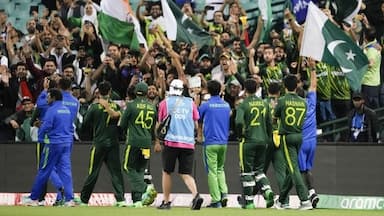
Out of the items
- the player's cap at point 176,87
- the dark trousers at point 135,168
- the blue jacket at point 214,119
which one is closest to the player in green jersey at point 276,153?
the blue jacket at point 214,119

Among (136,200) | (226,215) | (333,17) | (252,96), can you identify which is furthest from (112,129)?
(333,17)

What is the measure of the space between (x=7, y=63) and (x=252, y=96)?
8364mm

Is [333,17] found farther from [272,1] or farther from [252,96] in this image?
[252,96]

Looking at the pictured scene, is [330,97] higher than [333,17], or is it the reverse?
[333,17]

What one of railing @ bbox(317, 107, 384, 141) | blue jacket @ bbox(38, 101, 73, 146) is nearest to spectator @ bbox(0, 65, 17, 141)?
blue jacket @ bbox(38, 101, 73, 146)

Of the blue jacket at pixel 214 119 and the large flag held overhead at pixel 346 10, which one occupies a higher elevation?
the large flag held overhead at pixel 346 10

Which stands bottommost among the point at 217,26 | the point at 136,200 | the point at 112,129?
the point at 136,200

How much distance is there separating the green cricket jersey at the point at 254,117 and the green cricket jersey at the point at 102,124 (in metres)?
2.67

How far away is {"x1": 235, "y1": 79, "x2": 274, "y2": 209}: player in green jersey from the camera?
2250 centimetres

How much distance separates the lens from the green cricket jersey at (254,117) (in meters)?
22.5

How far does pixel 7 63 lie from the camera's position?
28.4 metres

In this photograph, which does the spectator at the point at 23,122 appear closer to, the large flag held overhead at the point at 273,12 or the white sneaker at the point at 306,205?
the large flag held overhead at the point at 273,12

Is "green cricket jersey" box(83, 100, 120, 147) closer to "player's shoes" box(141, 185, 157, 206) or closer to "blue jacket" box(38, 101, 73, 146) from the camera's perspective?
"blue jacket" box(38, 101, 73, 146)

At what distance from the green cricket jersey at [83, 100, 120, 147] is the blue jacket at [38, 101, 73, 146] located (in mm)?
391
